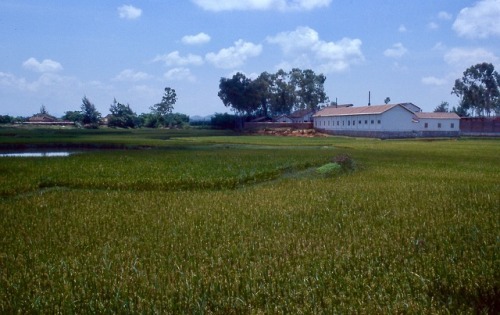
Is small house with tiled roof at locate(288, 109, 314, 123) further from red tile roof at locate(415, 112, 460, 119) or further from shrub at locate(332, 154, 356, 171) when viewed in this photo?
shrub at locate(332, 154, 356, 171)

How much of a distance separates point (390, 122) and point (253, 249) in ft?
188

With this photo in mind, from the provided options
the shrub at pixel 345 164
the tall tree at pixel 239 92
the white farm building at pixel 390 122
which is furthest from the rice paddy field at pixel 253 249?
the tall tree at pixel 239 92

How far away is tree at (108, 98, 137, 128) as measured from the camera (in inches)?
3430

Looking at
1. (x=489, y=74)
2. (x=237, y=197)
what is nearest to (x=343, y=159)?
(x=237, y=197)

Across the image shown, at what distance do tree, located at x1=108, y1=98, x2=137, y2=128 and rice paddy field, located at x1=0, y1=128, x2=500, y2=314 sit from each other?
74.5 meters

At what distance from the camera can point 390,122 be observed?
2431 inches

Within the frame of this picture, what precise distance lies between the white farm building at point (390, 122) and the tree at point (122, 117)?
3493 centimetres

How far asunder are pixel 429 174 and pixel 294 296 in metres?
13.8

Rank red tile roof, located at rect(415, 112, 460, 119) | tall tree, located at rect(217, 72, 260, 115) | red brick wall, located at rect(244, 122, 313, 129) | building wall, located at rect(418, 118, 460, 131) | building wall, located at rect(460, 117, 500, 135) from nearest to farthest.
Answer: building wall, located at rect(460, 117, 500, 135) < building wall, located at rect(418, 118, 460, 131) < red tile roof, located at rect(415, 112, 460, 119) < red brick wall, located at rect(244, 122, 313, 129) < tall tree, located at rect(217, 72, 260, 115)

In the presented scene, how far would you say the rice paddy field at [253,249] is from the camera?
525 cm

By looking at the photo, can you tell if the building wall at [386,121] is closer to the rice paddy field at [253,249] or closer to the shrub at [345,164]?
the shrub at [345,164]

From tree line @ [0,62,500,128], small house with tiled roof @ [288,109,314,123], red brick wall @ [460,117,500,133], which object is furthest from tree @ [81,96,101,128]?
red brick wall @ [460,117,500,133]

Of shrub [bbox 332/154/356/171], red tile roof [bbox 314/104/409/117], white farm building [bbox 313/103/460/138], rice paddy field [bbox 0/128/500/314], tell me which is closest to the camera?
rice paddy field [bbox 0/128/500/314]

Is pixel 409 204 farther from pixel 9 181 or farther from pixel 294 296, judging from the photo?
pixel 9 181
